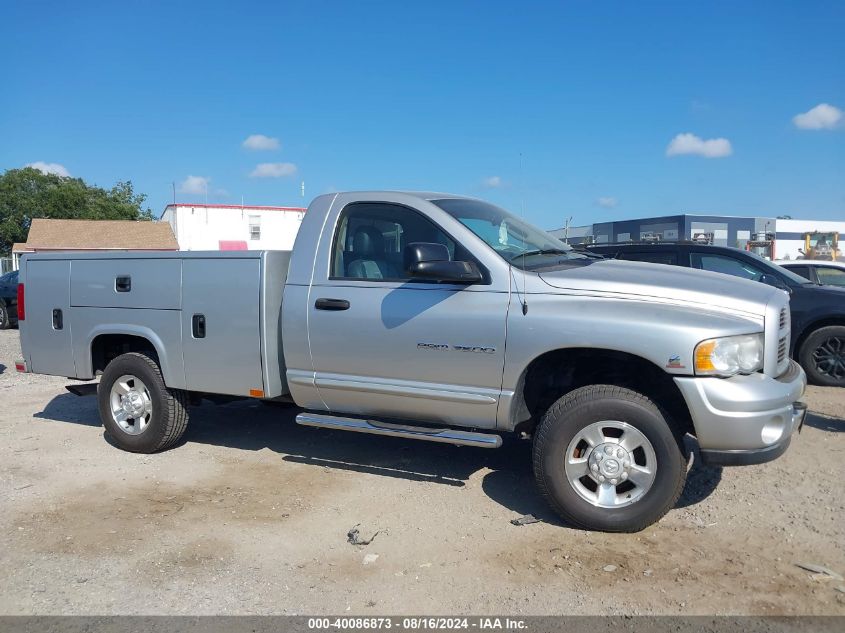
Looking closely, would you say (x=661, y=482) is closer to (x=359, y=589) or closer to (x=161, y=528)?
(x=359, y=589)

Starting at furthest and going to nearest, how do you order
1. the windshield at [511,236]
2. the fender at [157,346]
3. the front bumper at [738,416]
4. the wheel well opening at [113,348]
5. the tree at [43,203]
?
the tree at [43,203], the wheel well opening at [113,348], the fender at [157,346], the windshield at [511,236], the front bumper at [738,416]

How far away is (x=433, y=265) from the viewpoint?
4.27 meters

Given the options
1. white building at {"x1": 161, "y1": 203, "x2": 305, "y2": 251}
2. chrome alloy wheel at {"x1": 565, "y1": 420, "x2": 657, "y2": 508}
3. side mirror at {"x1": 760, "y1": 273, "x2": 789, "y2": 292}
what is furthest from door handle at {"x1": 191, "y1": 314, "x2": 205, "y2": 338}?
white building at {"x1": 161, "y1": 203, "x2": 305, "y2": 251}

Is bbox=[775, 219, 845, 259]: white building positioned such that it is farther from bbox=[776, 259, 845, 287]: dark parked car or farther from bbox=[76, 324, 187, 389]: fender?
bbox=[76, 324, 187, 389]: fender

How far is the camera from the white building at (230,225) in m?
32.4

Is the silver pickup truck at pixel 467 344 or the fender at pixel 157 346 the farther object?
the fender at pixel 157 346

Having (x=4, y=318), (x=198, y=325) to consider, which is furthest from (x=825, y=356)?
(x=4, y=318)

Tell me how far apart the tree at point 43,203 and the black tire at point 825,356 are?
60597 mm

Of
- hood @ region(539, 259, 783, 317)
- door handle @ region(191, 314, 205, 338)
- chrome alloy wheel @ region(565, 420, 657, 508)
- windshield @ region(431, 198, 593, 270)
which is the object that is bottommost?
chrome alloy wheel @ region(565, 420, 657, 508)

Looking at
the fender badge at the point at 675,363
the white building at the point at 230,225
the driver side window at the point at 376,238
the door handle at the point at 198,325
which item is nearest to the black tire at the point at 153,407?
the door handle at the point at 198,325

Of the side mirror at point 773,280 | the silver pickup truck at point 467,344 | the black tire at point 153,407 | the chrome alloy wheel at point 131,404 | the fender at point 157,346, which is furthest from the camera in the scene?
the side mirror at point 773,280

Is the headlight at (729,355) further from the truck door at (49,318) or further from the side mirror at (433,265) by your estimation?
the truck door at (49,318)

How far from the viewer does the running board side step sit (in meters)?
4.34

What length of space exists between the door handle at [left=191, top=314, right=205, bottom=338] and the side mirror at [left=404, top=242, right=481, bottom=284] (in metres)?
1.92
